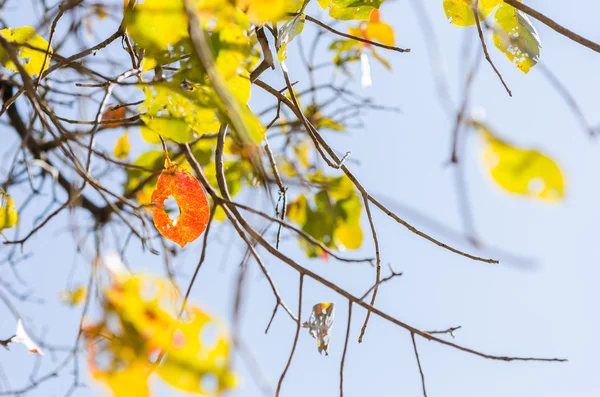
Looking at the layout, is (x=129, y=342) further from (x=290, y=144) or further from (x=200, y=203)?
(x=290, y=144)

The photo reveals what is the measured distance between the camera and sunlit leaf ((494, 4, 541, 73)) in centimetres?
60

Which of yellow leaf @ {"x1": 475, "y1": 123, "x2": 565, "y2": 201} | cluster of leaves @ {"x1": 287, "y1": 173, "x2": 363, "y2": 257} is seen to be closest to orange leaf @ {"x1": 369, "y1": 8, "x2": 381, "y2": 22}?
cluster of leaves @ {"x1": 287, "y1": 173, "x2": 363, "y2": 257}

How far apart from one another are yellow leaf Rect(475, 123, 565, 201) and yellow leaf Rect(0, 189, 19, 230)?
68 centimetres

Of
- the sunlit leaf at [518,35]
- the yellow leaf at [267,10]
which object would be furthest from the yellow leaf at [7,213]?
the sunlit leaf at [518,35]

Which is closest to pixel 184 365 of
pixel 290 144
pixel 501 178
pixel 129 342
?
pixel 129 342

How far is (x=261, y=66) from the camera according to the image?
0.69 m

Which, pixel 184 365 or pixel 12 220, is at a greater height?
pixel 12 220

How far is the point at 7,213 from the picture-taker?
85cm

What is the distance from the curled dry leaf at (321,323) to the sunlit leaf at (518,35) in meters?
0.31

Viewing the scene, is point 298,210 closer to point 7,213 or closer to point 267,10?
point 7,213

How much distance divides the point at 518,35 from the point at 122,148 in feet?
2.78

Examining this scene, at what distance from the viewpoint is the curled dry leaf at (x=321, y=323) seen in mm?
682

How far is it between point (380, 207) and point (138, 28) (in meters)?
0.31

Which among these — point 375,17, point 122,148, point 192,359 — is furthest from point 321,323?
point 122,148
